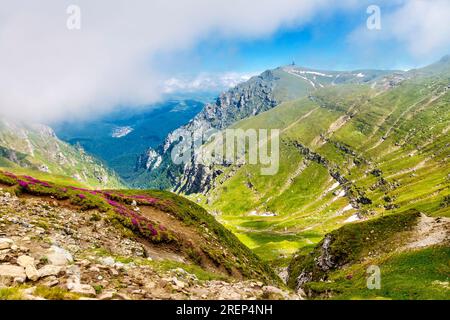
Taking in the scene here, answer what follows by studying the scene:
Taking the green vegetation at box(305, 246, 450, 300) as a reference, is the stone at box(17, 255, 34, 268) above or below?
above

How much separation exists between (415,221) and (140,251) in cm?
6271

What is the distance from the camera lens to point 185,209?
6762 cm

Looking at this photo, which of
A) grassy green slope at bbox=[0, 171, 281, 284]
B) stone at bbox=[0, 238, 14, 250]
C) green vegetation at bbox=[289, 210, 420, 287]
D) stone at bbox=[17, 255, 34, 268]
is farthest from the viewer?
green vegetation at bbox=[289, 210, 420, 287]

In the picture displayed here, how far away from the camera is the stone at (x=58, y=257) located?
827 inches

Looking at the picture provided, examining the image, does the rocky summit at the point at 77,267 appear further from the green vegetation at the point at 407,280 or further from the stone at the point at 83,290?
the green vegetation at the point at 407,280

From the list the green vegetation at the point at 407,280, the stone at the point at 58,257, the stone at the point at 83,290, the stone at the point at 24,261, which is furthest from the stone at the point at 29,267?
the green vegetation at the point at 407,280

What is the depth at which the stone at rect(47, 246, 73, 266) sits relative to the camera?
2102 centimetres

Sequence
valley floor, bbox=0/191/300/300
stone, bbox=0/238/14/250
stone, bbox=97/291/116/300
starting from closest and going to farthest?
stone, bbox=97/291/116/300 < valley floor, bbox=0/191/300/300 < stone, bbox=0/238/14/250

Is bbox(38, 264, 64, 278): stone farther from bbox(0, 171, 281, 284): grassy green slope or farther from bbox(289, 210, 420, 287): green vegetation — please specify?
bbox(289, 210, 420, 287): green vegetation

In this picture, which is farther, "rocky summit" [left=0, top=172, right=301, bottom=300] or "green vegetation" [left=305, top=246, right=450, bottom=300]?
"green vegetation" [left=305, top=246, right=450, bottom=300]

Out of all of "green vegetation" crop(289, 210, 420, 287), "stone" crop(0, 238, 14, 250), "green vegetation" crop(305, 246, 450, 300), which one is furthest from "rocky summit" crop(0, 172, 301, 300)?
"green vegetation" crop(289, 210, 420, 287)
